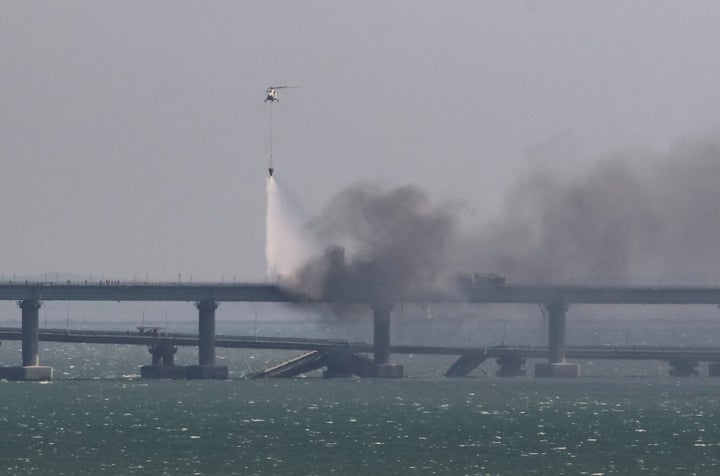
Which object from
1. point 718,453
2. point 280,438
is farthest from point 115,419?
point 718,453

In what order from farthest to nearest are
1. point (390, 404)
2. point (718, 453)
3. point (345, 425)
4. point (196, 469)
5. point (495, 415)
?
point (390, 404)
point (495, 415)
point (345, 425)
point (718, 453)
point (196, 469)

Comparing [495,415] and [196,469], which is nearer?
[196,469]

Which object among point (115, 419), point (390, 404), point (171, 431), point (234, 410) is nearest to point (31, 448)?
point (171, 431)

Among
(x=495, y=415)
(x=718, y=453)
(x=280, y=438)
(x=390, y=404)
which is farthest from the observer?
(x=390, y=404)

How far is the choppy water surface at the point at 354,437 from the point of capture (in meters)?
127

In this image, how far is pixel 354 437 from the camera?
494ft

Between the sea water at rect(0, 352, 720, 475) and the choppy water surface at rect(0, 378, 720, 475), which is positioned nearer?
the sea water at rect(0, 352, 720, 475)

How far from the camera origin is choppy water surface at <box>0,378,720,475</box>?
127 meters

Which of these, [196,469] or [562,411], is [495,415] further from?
[196,469]

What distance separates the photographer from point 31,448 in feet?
458

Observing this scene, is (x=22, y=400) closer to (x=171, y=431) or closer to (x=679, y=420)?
(x=171, y=431)

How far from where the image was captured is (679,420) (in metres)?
172

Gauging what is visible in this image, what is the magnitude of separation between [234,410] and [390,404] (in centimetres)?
1852

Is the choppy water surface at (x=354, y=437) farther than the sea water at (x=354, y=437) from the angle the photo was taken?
Yes
